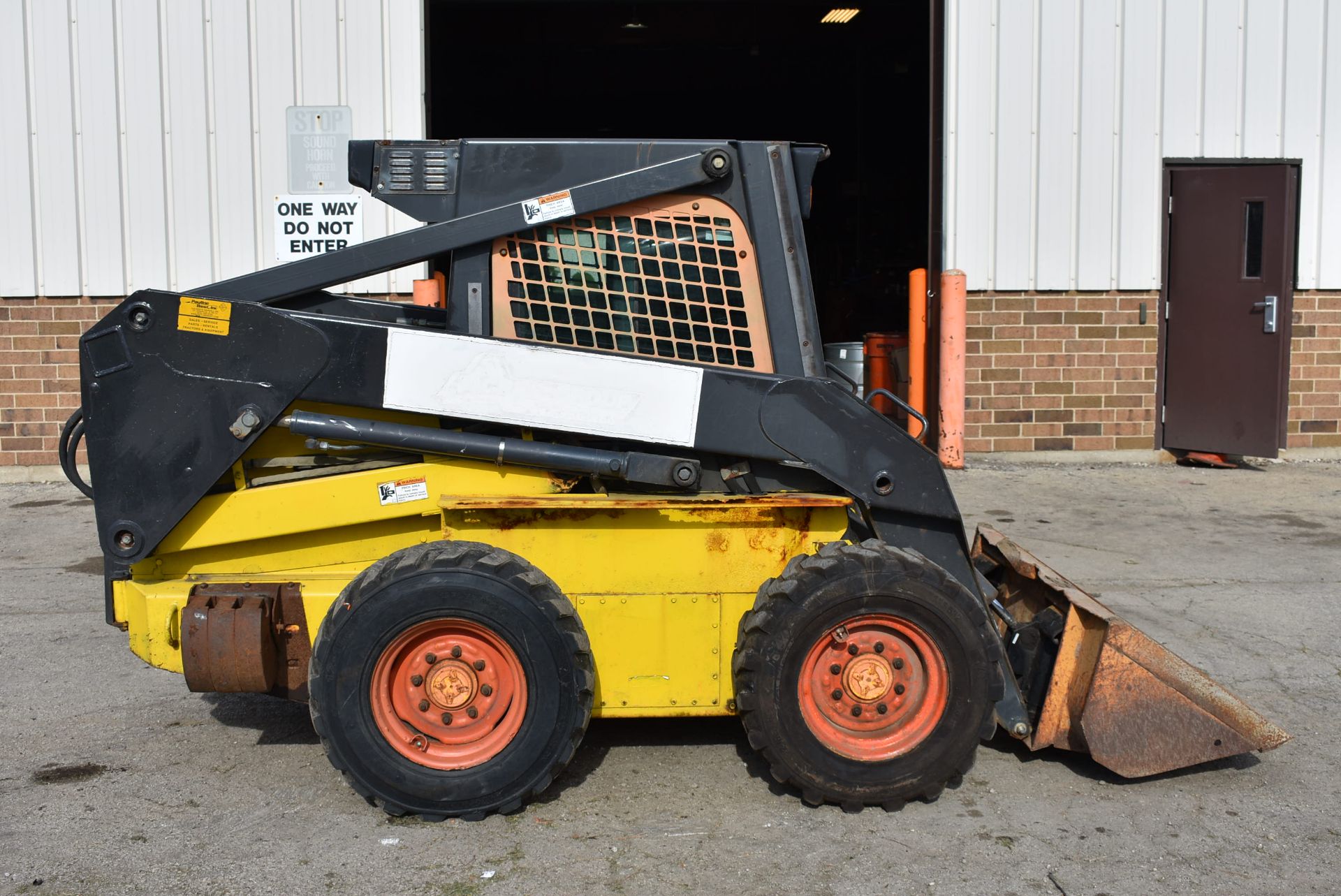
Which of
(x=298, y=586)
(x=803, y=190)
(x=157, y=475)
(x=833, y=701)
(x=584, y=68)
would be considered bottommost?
(x=833, y=701)

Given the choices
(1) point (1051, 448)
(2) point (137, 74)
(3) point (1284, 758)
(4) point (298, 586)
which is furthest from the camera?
(1) point (1051, 448)

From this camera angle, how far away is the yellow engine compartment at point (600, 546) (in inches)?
166

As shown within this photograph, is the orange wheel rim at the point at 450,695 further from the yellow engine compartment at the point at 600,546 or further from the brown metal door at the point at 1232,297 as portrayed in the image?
the brown metal door at the point at 1232,297

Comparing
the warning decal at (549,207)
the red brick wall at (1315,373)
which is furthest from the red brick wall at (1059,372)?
the warning decal at (549,207)

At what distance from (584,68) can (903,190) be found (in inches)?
239

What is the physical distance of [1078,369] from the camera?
11266mm

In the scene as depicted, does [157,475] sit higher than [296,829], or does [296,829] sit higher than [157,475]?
[157,475]

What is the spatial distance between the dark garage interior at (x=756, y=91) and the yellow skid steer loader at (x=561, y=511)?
1248 centimetres

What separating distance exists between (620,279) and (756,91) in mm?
17912

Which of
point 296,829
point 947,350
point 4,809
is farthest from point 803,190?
point 947,350

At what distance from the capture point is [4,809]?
14.0 ft

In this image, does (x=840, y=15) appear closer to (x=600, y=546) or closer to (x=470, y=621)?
(x=600, y=546)

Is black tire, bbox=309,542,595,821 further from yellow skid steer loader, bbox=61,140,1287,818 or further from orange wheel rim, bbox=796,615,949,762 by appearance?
orange wheel rim, bbox=796,615,949,762

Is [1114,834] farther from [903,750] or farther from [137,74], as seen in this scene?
[137,74]
